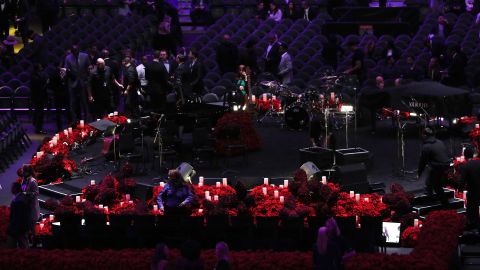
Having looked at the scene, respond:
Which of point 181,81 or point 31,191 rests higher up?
point 181,81

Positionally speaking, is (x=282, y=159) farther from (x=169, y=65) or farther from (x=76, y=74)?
(x=76, y=74)

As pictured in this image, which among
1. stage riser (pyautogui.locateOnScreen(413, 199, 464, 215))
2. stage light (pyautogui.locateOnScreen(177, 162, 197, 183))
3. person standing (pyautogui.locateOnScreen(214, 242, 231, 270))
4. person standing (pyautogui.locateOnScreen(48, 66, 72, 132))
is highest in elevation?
person standing (pyautogui.locateOnScreen(48, 66, 72, 132))

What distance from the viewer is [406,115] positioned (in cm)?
2144

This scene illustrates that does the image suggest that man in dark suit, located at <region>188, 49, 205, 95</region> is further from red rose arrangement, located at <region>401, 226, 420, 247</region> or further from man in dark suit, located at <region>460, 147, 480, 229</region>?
red rose arrangement, located at <region>401, 226, 420, 247</region>

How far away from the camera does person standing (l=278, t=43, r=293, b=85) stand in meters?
24.3

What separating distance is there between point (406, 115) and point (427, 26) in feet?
21.3

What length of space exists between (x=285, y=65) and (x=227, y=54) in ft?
5.18

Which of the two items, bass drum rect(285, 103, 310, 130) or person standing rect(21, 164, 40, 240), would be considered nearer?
person standing rect(21, 164, 40, 240)

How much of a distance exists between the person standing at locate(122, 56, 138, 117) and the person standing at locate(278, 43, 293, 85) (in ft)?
12.3

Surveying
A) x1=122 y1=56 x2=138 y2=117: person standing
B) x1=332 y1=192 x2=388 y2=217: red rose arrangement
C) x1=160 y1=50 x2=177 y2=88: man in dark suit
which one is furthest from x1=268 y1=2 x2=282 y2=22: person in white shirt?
x1=332 y1=192 x2=388 y2=217: red rose arrangement

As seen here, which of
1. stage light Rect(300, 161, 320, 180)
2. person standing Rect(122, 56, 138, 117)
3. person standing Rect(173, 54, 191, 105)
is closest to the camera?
stage light Rect(300, 161, 320, 180)

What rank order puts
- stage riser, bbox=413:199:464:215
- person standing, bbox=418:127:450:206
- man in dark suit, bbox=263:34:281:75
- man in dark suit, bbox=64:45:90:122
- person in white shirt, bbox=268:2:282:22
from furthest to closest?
person in white shirt, bbox=268:2:282:22
man in dark suit, bbox=263:34:281:75
man in dark suit, bbox=64:45:90:122
stage riser, bbox=413:199:464:215
person standing, bbox=418:127:450:206

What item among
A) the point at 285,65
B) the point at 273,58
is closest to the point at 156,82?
the point at 285,65

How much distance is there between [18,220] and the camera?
14609 mm
